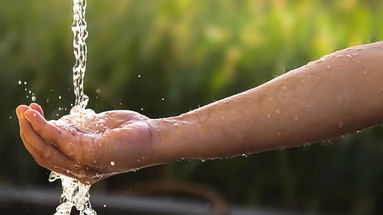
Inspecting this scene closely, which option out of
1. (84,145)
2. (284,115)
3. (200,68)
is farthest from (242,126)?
(200,68)

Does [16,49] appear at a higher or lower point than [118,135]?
higher

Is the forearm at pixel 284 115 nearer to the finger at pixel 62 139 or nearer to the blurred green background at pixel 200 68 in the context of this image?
the finger at pixel 62 139

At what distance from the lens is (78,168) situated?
156 cm

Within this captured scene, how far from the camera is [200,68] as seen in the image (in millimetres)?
3775

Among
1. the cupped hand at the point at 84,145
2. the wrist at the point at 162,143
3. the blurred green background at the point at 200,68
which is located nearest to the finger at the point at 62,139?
the cupped hand at the point at 84,145

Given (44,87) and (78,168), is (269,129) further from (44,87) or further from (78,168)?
(44,87)

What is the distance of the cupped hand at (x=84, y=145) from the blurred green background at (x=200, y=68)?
1.99 meters

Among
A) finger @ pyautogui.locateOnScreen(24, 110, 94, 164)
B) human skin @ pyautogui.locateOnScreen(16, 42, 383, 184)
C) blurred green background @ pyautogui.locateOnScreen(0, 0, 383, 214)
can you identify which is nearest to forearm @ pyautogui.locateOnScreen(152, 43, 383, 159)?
human skin @ pyautogui.locateOnScreen(16, 42, 383, 184)

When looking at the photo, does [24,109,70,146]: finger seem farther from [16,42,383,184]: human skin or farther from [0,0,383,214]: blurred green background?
[0,0,383,214]: blurred green background

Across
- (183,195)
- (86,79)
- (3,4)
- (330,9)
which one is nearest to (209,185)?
(183,195)

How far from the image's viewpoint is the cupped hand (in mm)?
1522

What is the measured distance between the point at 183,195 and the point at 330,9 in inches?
43.3

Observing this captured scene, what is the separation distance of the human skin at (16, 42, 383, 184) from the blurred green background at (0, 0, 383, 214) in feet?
6.59

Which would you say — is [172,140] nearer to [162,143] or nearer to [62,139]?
[162,143]
